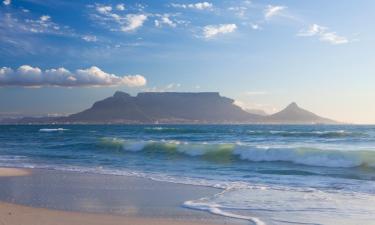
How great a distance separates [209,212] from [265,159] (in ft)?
52.1

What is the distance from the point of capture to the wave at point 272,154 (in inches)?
832

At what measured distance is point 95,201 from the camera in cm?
1042

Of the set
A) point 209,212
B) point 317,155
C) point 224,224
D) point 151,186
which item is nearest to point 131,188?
point 151,186

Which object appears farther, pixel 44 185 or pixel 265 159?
pixel 265 159

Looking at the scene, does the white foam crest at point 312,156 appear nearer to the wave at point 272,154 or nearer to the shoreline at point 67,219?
the wave at point 272,154

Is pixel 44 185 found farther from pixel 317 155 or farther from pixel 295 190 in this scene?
pixel 317 155

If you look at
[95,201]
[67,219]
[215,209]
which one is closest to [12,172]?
[95,201]

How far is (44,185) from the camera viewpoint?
13438 mm

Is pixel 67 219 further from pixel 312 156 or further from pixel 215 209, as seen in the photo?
pixel 312 156

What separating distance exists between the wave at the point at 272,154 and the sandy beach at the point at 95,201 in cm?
1035

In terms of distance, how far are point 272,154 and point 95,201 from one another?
1615cm

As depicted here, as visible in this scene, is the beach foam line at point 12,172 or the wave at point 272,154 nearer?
the beach foam line at point 12,172

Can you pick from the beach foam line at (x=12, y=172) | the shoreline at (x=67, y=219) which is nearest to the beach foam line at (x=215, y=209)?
the shoreline at (x=67, y=219)

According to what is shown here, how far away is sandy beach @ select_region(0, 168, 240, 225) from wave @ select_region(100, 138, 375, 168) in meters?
10.3
